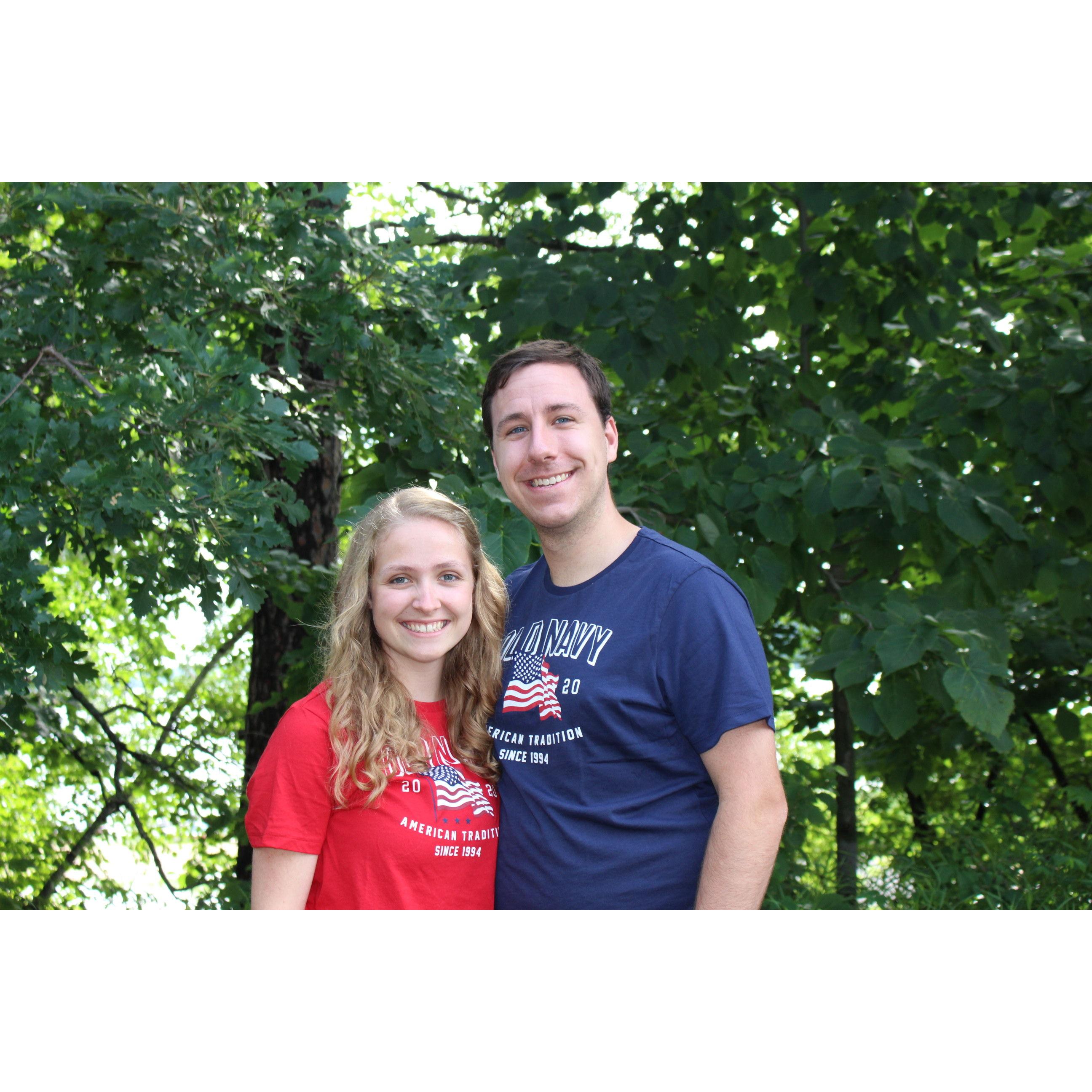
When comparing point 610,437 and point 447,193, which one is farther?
point 447,193

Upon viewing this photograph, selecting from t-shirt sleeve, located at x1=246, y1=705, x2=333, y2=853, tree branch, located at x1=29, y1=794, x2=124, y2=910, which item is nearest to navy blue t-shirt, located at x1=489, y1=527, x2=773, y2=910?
t-shirt sleeve, located at x1=246, y1=705, x2=333, y2=853

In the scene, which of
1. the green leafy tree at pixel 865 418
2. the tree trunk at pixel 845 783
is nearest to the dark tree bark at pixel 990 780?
the green leafy tree at pixel 865 418

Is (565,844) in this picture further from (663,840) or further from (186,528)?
(186,528)

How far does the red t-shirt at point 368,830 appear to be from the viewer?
1646mm

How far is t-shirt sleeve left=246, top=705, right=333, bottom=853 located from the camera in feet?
5.35

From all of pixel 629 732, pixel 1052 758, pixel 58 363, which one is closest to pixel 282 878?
pixel 629 732

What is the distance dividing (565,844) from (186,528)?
132 centimetres

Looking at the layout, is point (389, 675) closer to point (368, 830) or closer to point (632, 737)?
point (368, 830)

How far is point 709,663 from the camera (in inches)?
63.6

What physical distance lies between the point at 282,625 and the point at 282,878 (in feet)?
11.6

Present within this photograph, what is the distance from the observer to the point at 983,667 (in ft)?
8.71

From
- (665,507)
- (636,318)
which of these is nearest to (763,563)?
(665,507)

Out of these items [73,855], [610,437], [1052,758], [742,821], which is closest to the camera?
[742,821]

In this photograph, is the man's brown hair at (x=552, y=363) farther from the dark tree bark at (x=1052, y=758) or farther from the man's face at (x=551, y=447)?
the dark tree bark at (x=1052, y=758)
